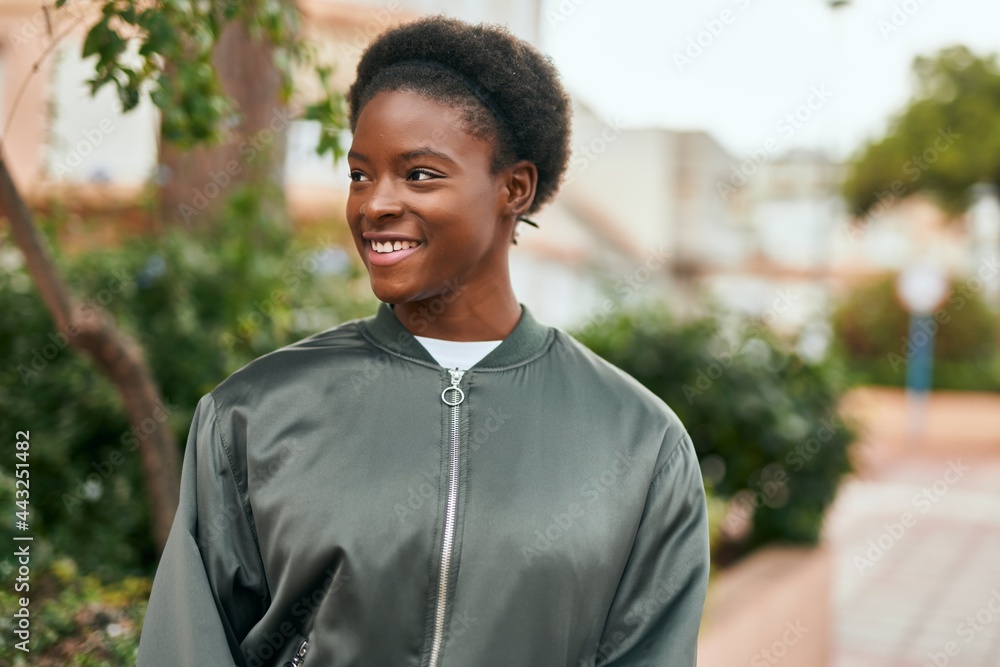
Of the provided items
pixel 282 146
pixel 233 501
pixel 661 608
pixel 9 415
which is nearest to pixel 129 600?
pixel 9 415

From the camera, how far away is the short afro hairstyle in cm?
168

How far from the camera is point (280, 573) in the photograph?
1.62 m

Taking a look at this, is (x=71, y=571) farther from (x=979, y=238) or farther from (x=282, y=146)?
(x=979, y=238)

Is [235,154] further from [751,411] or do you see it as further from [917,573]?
[917,573]

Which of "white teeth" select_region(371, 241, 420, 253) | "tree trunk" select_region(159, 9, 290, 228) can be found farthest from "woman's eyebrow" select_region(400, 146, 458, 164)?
"tree trunk" select_region(159, 9, 290, 228)

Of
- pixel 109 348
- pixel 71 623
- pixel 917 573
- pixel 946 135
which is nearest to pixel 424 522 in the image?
pixel 71 623

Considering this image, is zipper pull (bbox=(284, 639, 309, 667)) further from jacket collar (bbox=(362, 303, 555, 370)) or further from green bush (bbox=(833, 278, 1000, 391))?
green bush (bbox=(833, 278, 1000, 391))

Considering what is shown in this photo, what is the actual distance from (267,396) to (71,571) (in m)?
1.73

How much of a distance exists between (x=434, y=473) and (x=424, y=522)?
0.28 ft

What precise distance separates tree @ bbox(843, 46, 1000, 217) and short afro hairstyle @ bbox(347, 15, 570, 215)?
13.8 meters

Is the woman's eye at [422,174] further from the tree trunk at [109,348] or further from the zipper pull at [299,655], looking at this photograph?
the tree trunk at [109,348]

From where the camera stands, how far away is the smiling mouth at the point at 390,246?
1.64 metres

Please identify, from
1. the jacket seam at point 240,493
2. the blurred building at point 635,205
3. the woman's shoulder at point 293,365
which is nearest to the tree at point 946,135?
the blurred building at point 635,205

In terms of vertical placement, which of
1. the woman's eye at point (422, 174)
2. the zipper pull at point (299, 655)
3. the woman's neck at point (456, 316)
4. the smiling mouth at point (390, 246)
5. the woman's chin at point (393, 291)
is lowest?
the zipper pull at point (299, 655)
